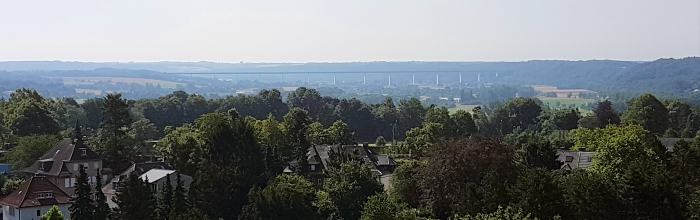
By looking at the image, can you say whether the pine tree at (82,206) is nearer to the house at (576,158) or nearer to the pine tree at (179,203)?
the pine tree at (179,203)

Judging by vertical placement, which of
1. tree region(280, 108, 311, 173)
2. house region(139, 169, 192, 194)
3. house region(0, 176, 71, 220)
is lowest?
house region(0, 176, 71, 220)

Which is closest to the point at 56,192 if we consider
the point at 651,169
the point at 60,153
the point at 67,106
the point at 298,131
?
the point at 60,153

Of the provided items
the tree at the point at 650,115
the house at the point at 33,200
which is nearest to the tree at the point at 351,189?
the house at the point at 33,200

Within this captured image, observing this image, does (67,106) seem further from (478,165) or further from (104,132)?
(478,165)

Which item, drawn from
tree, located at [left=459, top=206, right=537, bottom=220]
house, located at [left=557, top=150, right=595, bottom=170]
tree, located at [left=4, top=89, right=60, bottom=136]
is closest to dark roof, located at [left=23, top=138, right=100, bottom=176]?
tree, located at [left=4, top=89, right=60, bottom=136]

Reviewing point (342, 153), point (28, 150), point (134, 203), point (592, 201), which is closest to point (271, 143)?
point (342, 153)

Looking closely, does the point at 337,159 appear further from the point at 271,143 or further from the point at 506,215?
the point at 506,215

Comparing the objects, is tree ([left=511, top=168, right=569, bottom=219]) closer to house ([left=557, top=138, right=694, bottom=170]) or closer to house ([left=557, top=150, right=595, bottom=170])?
house ([left=557, top=138, right=694, bottom=170])
